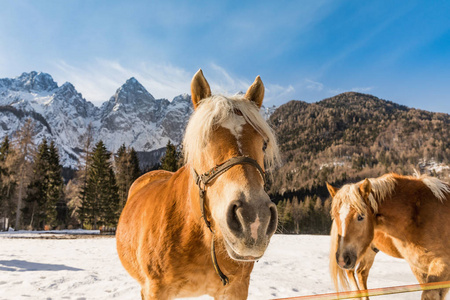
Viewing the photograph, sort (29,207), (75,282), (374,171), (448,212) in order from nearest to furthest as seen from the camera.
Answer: (448,212), (75,282), (29,207), (374,171)

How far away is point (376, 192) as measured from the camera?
414 cm

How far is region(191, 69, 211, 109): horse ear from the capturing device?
195cm

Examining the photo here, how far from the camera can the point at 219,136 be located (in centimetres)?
170

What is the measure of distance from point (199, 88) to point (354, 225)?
3.29m

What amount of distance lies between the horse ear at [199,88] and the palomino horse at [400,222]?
10.3 ft

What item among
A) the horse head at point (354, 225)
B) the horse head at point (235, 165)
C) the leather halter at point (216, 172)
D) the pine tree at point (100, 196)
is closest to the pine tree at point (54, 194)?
the pine tree at point (100, 196)

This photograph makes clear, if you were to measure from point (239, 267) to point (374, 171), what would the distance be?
149231 millimetres

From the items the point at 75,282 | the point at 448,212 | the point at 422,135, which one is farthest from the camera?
the point at 422,135

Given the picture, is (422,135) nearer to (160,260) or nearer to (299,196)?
(299,196)

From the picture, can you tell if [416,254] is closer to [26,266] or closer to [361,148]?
[26,266]

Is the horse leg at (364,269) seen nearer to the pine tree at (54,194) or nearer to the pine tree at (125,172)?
the pine tree at (125,172)

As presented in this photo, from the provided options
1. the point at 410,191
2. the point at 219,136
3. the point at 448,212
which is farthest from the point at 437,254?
the point at 219,136

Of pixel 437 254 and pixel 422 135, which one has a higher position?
pixel 422 135

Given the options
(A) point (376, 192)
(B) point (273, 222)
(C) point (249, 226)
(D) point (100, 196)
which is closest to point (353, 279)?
(A) point (376, 192)
